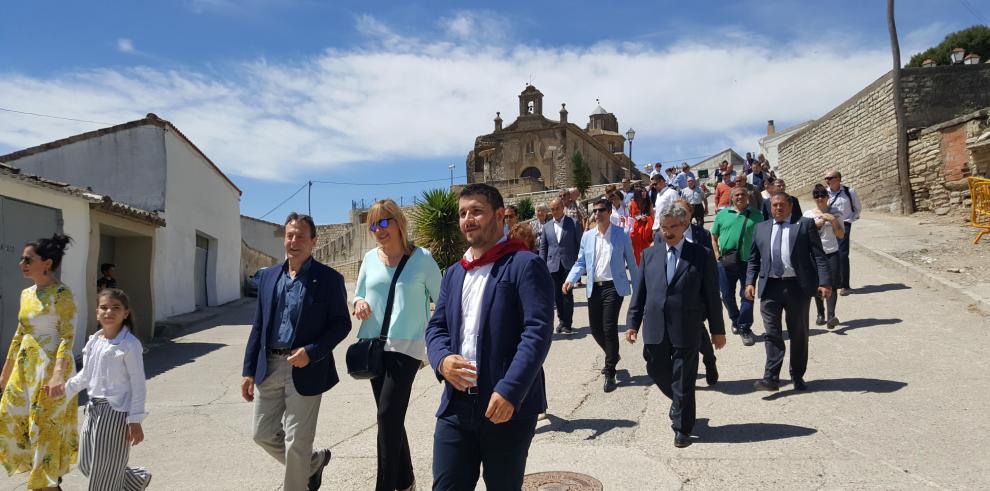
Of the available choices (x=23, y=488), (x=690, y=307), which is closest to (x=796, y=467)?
(x=690, y=307)

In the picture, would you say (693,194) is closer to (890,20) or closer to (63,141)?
(890,20)

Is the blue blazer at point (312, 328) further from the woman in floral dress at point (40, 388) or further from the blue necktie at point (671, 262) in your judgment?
the blue necktie at point (671, 262)

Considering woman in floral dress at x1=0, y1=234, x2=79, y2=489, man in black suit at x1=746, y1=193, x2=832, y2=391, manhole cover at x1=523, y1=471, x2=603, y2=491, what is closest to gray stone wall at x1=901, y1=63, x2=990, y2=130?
man in black suit at x1=746, y1=193, x2=832, y2=391

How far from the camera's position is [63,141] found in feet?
53.0

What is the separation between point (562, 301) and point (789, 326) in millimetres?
4195

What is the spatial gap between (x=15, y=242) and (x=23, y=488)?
5811mm

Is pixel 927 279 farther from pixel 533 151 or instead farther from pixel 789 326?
pixel 533 151

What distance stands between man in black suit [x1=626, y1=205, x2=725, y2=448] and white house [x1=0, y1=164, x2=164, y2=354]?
6277mm

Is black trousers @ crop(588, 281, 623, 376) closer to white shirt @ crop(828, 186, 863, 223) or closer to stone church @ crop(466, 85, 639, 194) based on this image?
white shirt @ crop(828, 186, 863, 223)

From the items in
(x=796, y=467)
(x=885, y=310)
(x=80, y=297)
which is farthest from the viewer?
(x=80, y=297)

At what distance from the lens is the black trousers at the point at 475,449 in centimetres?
294

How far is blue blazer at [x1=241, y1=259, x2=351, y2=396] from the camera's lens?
13.7 ft

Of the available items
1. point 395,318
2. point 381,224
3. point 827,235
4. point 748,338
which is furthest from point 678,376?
point 827,235

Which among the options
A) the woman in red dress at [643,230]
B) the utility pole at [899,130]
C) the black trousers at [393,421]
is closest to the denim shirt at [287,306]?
the black trousers at [393,421]
